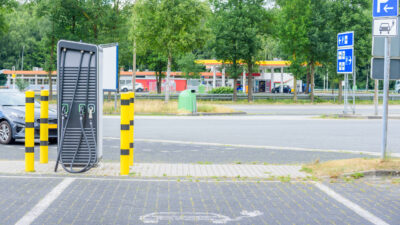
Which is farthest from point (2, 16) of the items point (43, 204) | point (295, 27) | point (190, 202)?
point (190, 202)

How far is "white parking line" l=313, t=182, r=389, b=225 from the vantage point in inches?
215

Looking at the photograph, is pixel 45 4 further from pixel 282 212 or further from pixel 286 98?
pixel 282 212

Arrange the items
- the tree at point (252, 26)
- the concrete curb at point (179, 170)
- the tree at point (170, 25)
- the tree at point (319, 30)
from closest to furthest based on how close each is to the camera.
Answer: the concrete curb at point (179, 170)
the tree at point (170, 25)
the tree at point (319, 30)
the tree at point (252, 26)

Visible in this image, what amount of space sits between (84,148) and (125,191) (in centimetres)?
173

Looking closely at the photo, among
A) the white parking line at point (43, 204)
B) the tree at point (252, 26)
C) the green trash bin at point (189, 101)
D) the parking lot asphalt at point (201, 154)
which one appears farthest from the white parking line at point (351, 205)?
the tree at point (252, 26)

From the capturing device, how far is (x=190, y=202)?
6297 millimetres

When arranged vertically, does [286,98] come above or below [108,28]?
below

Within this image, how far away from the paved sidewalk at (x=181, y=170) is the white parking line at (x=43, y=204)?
89 cm

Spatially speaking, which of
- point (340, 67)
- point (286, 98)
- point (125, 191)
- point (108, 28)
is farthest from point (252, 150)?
point (286, 98)

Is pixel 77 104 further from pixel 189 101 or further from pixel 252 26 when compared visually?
pixel 252 26

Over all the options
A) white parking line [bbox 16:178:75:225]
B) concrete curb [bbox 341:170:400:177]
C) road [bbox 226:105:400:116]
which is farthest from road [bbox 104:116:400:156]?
road [bbox 226:105:400:116]

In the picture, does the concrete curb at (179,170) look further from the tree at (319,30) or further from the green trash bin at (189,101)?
the tree at (319,30)

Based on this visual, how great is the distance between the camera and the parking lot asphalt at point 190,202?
17.9ft

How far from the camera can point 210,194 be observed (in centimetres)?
681
